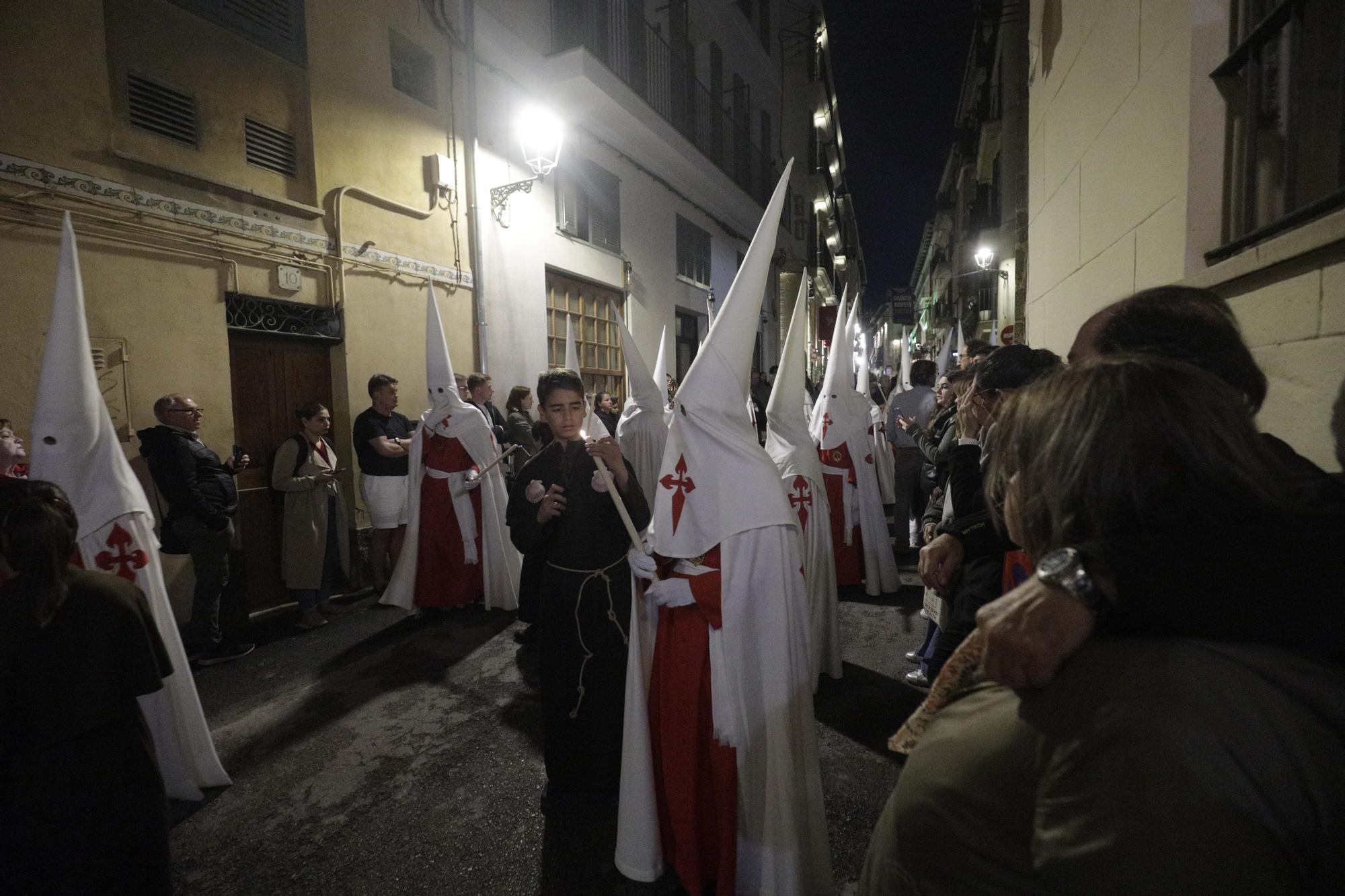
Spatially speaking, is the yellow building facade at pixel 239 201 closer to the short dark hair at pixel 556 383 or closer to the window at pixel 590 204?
the window at pixel 590 204

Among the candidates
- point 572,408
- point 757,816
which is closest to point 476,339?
point 572,408

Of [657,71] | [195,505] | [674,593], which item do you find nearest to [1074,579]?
[674,593]

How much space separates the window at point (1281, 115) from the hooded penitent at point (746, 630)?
1534 millimetres

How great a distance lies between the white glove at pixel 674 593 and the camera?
86.0 inches

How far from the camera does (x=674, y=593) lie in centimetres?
220

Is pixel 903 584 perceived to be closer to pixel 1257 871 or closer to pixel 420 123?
pixel 1257 871

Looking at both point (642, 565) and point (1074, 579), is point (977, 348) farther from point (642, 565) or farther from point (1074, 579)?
point (1074, 579)

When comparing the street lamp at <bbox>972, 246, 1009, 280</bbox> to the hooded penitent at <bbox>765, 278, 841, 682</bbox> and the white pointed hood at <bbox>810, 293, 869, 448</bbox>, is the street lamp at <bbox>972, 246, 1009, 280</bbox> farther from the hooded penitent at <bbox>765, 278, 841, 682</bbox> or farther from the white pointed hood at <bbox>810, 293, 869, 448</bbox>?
the hooded penitent at <bbox>765, 278, 841, 682</bbox>

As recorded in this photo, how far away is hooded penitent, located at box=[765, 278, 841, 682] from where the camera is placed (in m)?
4.02

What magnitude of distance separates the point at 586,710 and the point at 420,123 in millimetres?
6748

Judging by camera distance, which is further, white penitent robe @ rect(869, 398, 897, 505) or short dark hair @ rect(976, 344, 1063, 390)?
white penitent robe @ rect(869, 398, 897, 505)

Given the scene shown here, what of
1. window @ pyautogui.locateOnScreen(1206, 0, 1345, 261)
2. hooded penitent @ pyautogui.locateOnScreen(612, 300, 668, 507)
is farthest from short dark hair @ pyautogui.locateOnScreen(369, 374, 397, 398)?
window @ pyautogui.locateOnScreen(1206, 0, 1345, 261)

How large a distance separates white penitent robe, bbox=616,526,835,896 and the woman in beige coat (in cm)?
427

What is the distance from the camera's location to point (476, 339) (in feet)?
25.0
